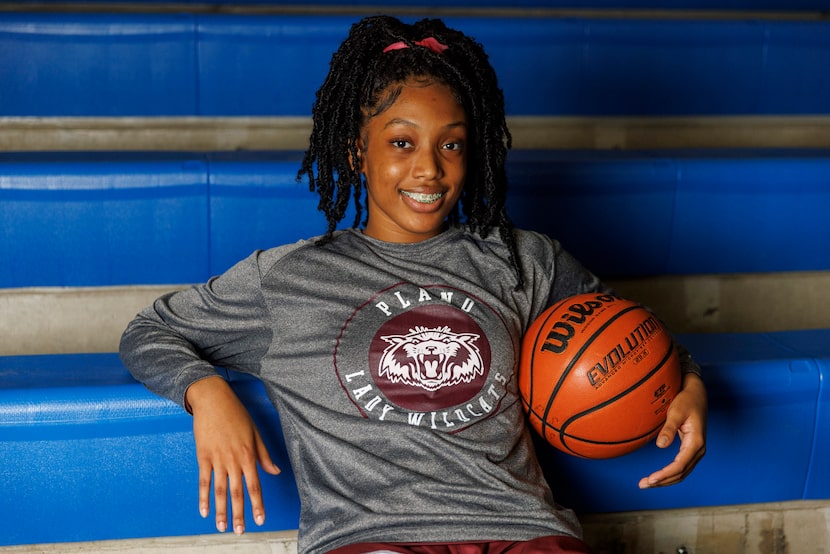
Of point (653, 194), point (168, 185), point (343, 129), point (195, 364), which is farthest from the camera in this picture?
point (653, 194)

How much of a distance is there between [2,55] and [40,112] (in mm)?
155

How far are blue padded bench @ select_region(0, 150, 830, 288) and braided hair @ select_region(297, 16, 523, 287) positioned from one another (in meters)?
0.42

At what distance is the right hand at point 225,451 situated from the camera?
4.01ft

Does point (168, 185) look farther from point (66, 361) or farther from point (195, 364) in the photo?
point (195, 364)

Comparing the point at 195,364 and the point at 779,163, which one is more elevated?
the point at 779,163

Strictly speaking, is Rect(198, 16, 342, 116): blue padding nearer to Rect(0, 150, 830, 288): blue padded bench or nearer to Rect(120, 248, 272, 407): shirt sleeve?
Rect(0, 150, 830, 288): blue padded bench

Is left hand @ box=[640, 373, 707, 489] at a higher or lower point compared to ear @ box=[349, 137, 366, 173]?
lower

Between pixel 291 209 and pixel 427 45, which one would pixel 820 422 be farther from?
pixel 291 209

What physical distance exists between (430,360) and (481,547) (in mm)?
254

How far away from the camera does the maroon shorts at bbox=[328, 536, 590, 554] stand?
1.23 metres

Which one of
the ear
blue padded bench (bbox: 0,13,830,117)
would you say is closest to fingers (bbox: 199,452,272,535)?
the ear

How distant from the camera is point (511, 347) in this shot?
138cm

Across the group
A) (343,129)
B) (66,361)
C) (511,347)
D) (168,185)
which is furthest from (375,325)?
(168,185)

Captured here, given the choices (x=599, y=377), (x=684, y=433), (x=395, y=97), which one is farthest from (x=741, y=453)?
(x=395, y=97)
